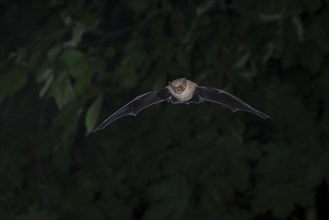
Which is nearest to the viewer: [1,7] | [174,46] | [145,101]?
[145,101]

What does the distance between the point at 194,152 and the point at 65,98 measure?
0.61 meters

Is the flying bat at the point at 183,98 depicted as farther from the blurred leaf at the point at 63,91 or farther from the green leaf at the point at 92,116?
the blurred leaf at the point at 63,91

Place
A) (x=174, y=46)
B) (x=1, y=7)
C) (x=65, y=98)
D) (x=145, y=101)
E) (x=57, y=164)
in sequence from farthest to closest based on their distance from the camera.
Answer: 1. (x=1, y=7)
2. (x=57, y=164)
3. (x=174, y=46)
4. (x=65, y=98)
5. (x=145, y=101)

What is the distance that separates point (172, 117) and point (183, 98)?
1537mm

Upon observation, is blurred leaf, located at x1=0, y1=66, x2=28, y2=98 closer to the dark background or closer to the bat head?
the dark background

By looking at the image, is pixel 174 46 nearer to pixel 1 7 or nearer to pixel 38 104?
pixel 38 104

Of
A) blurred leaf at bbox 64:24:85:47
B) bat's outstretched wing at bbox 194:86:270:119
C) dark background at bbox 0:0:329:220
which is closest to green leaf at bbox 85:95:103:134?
dark background at bbox 0:0:329:220

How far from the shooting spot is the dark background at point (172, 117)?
8.05 feet

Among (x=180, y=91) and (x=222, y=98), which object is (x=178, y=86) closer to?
(x=180, y=91)

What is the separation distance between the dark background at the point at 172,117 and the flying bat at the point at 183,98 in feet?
2.74

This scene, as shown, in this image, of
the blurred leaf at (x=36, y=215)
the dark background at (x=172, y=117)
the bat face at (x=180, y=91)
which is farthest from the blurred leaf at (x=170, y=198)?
the bat face at (x=180, y=91)

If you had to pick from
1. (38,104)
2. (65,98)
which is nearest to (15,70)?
(65,98)

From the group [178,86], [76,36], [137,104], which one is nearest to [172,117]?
[76,36]

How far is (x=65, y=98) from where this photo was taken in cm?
231
